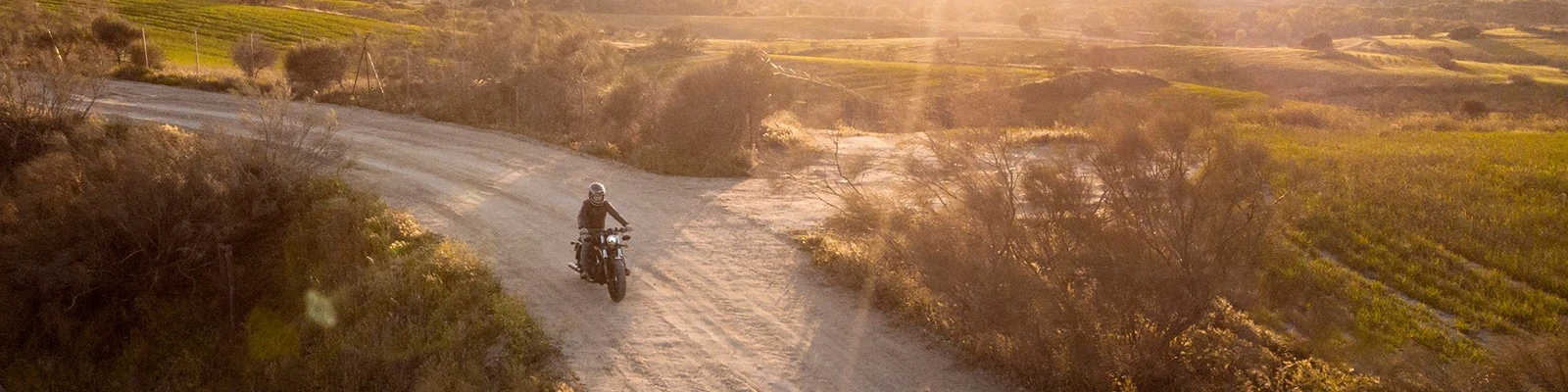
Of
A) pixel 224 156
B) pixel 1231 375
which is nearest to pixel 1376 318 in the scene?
pixel 1231 375

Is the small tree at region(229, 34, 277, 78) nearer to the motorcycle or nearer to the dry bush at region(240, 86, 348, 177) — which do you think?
the dry bush at region(240, 86, 348, 177)

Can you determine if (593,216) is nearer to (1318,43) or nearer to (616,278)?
(616,278)

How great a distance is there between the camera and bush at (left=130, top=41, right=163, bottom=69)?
99.0 feet

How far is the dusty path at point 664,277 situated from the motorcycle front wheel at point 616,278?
165mm

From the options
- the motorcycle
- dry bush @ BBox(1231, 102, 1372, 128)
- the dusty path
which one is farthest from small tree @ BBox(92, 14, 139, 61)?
dry bush @ BBox(1231, 102, 1372, 128)

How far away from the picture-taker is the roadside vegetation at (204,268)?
1244 cm

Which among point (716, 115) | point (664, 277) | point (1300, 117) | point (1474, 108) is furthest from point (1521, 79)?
point (664, 277)

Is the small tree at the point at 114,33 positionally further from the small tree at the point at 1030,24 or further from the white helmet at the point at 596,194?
the small tree at the point at 1030,24

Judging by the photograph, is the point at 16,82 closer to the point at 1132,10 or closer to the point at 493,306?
the point at 493,306

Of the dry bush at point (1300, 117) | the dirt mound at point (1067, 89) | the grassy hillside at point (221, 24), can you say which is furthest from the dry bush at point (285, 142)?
the dirt mound at point (1067, 89)

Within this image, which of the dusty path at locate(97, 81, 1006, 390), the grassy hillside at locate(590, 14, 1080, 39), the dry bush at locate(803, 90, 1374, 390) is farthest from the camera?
the grassy hillside at locate(590, 14, 1080, 39)

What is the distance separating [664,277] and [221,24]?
47.7 metres

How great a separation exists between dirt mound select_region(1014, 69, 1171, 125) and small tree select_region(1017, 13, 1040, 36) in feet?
191

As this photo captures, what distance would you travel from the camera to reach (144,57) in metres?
30.2
